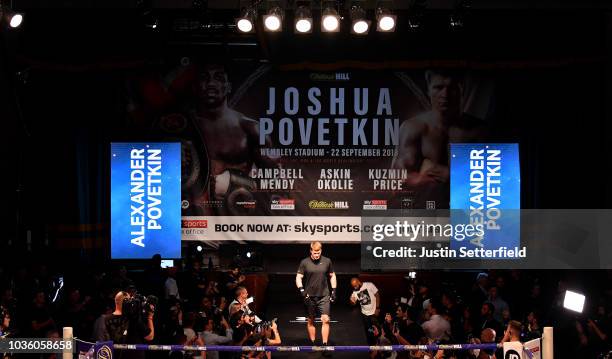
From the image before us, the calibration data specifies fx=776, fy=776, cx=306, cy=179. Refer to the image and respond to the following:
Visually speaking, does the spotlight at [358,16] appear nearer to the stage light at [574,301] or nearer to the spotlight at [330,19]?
the spotlight at [330,19]

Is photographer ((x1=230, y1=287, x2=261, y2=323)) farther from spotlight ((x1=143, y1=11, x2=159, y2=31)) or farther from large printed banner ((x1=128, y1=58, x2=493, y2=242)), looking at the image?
spotlight ((x1=143, y1=11, x2=159, y2=31))

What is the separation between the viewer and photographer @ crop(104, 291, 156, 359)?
23.6 feet

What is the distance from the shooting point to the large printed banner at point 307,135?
41.2 feet

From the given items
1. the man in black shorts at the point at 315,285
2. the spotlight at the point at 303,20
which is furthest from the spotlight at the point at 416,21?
the man in black shorts at the point at 315,285

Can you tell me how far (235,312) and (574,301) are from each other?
416cm

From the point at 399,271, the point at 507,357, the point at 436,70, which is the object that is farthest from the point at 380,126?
the point at 507,357

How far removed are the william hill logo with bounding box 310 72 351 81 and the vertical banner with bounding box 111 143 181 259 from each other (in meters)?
2.46

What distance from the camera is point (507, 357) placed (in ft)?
21.6

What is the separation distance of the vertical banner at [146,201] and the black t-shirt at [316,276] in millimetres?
3737

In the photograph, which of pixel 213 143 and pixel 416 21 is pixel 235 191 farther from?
pixel 416 21

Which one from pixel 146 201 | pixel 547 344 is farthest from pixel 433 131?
pixel 547 344

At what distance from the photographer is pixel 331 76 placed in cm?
1256

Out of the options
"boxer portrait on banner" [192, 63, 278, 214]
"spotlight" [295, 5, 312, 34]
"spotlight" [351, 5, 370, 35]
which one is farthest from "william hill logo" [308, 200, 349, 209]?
"spotlight" [295, 5, 312, 34]

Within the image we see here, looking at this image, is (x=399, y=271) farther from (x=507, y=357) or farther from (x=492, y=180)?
(x=507, y=357)
